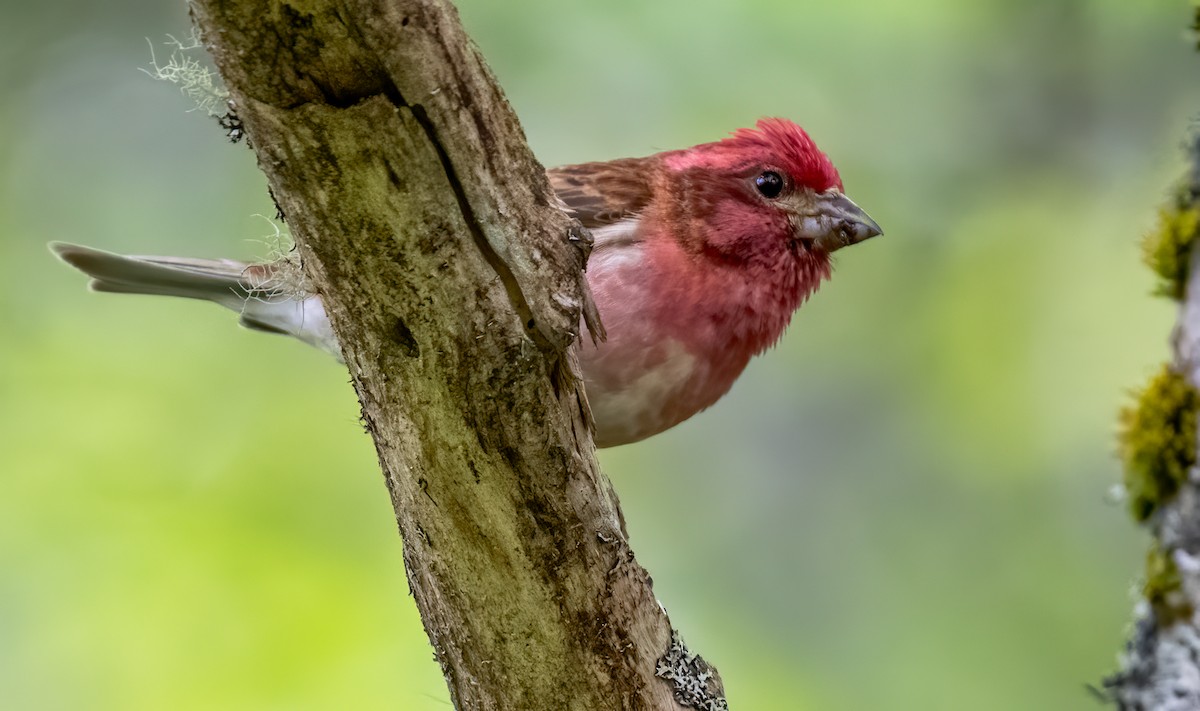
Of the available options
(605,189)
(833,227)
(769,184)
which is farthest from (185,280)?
(833,227)

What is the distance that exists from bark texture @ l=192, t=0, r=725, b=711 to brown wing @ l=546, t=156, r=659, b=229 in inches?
71.2

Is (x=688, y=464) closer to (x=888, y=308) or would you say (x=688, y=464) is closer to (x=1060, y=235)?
(x=888, y=308)

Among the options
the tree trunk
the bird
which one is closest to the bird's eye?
the bird

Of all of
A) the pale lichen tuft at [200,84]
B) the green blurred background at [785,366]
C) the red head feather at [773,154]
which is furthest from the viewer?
the green blurred background at [785,366]

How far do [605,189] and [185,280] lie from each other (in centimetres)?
174

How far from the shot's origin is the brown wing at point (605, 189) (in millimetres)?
4602

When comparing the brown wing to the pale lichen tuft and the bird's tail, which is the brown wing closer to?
the bird's tail

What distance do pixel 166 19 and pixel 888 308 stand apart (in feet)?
14.8

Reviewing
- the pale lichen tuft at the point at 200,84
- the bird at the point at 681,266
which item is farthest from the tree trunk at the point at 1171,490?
the bird at the point at 681,266

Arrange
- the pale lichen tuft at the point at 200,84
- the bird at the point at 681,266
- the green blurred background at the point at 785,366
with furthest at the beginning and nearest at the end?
the green blurred background at the point at 785,366 < the bird at the point at 681,266 < the pale lichen tuft at the point at 200,84

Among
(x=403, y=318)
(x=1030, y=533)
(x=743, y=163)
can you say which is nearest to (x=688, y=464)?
(x=1030, y=533)

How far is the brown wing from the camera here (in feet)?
15.1

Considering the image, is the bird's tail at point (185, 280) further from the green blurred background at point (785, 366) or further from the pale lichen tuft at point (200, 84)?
the pale lichen tuft at point (200, 84)

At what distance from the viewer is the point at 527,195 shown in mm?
2568
